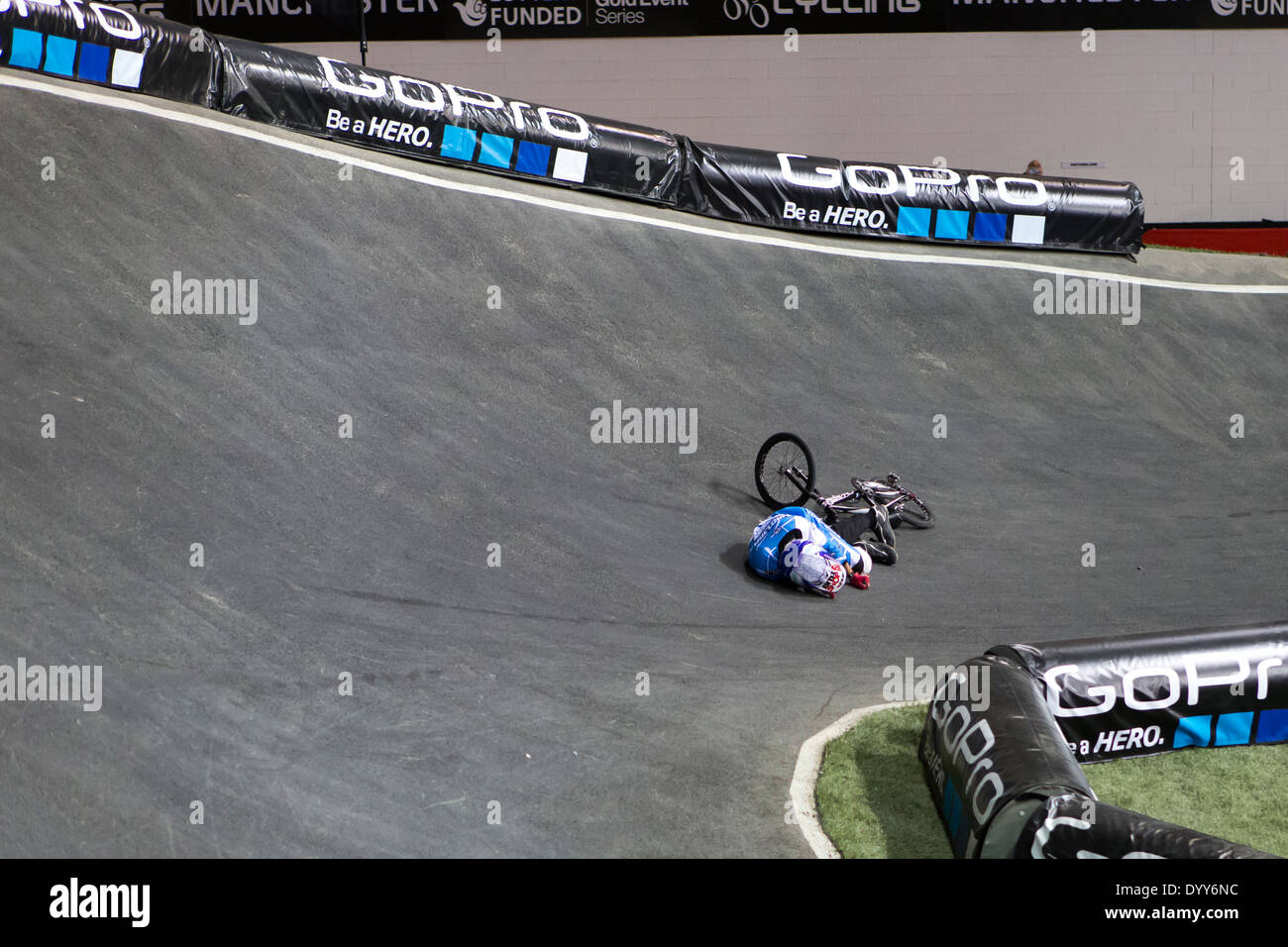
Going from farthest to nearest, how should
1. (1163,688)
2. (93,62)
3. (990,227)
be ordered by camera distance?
(990,227)
(93,62)
(1163,688)

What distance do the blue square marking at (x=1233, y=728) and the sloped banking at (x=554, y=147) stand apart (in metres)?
9.67

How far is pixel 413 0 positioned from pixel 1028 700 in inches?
691

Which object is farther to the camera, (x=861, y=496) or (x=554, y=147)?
(x=554, y=147)

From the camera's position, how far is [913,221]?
1527 centimetres

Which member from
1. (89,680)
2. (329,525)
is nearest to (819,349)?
(329,525)

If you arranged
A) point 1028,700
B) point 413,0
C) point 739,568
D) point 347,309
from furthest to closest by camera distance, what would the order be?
1. point 413,0
2. point 347,309
3. point 739,568
4. point 1028,700

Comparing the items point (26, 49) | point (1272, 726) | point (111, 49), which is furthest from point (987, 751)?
point (26, 49)

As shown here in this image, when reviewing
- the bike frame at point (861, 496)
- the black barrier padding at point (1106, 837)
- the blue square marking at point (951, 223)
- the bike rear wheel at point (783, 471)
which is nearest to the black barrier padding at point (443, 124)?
the blue square marking at point (951, 223)

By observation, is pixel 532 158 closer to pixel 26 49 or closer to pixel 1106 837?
pixel 26 49

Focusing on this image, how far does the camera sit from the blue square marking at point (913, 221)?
15.2 metres

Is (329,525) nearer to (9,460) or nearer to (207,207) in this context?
(9,460)

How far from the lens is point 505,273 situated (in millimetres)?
12312

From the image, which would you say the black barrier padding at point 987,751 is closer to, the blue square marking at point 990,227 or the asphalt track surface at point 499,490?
the asphalt track surface at point 499,490

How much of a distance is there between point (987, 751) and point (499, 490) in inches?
201
